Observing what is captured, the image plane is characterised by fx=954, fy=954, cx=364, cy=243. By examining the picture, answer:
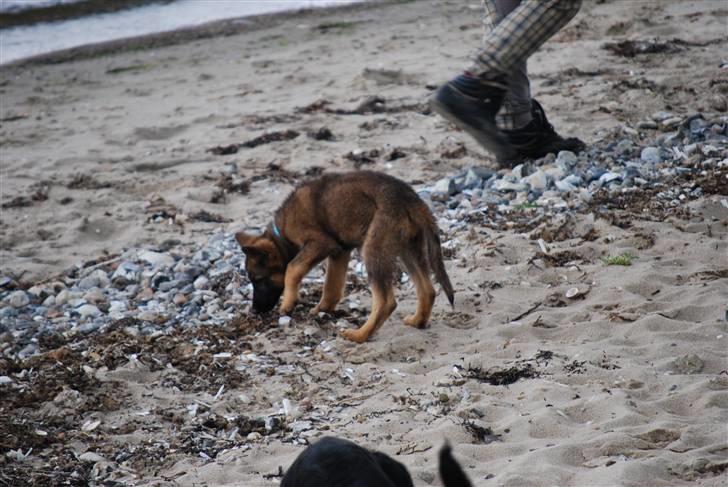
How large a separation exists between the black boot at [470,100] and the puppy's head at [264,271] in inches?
69.5

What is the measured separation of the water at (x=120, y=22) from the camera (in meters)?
15.8

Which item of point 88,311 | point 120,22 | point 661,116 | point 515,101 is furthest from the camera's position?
point 120,22

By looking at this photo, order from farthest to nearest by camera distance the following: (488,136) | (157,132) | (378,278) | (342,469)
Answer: (157,132), (488,136), (378,278), (342,469)

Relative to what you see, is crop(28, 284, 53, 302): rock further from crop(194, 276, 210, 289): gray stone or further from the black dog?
the black dog

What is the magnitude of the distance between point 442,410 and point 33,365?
255 centimetres

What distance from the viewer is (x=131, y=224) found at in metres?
8.04

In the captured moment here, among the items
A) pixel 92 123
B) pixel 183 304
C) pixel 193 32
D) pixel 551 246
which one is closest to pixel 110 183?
pixel 92 123

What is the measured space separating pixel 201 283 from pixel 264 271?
2.37ft

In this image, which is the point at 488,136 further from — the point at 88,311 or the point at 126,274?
the point at 88,311

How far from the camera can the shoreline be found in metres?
14.6

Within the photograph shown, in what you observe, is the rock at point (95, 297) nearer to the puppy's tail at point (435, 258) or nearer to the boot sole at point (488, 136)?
the puppy's tail at point (435, 258)

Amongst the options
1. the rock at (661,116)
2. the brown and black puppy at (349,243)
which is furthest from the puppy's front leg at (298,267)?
the rock at (661,116)

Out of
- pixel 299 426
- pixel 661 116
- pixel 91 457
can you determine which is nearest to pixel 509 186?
pixel 661 116

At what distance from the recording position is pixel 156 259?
7148 millimetres
